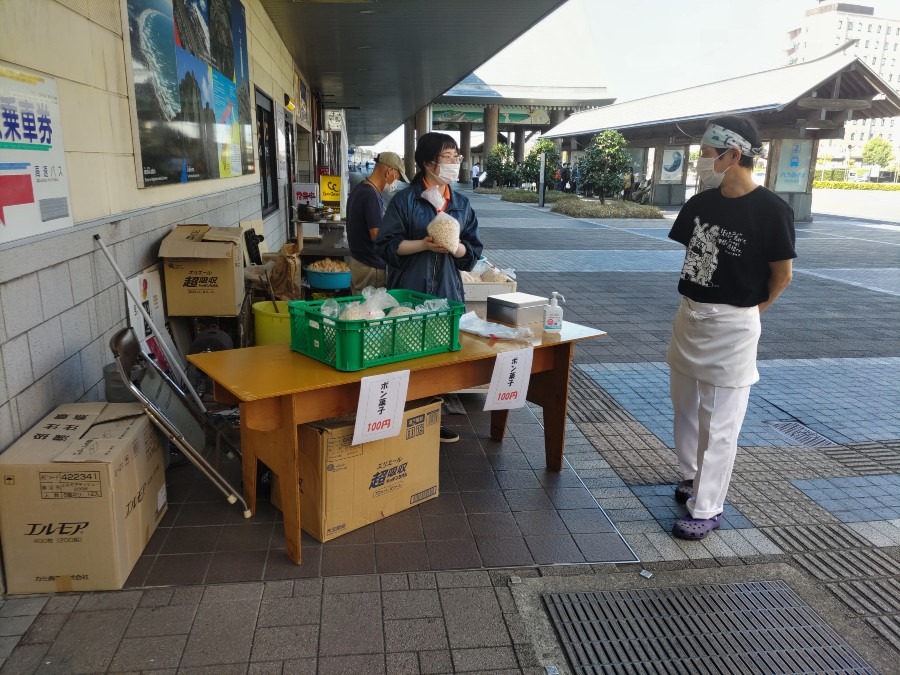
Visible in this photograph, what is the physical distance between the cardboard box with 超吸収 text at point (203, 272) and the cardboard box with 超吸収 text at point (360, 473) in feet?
5.12

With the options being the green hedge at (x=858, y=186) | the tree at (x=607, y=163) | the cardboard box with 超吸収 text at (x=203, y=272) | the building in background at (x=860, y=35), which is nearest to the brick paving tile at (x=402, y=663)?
the cardboard box with 超吸収 text at (x=203, y=272)

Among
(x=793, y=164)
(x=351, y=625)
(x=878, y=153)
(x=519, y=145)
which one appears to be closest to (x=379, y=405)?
(x=351, y=625)

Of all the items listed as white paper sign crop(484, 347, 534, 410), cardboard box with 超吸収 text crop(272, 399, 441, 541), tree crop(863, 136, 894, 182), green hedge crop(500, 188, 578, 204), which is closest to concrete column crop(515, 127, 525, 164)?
green hedge crop(500, 188, 578, 204)

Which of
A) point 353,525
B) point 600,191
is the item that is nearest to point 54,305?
point 353,525

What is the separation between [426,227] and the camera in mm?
3783

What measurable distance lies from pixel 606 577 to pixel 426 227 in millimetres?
2063

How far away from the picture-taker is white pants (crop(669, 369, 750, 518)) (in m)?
3.34

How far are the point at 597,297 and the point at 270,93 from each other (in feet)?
17.4

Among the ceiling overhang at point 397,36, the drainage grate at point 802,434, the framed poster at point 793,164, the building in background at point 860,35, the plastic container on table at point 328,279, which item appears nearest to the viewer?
the drainage grate at point 802,434

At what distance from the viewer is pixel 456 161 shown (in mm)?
3789

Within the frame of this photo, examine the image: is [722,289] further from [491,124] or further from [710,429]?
[491,124]

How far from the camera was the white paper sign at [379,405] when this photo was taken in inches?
114

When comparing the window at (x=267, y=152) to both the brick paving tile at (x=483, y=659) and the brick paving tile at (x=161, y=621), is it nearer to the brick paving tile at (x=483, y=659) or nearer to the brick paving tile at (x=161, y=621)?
the brick paving tile at (x=161, y=621)

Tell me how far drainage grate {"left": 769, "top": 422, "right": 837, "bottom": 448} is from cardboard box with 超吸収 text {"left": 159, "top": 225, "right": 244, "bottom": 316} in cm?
403
